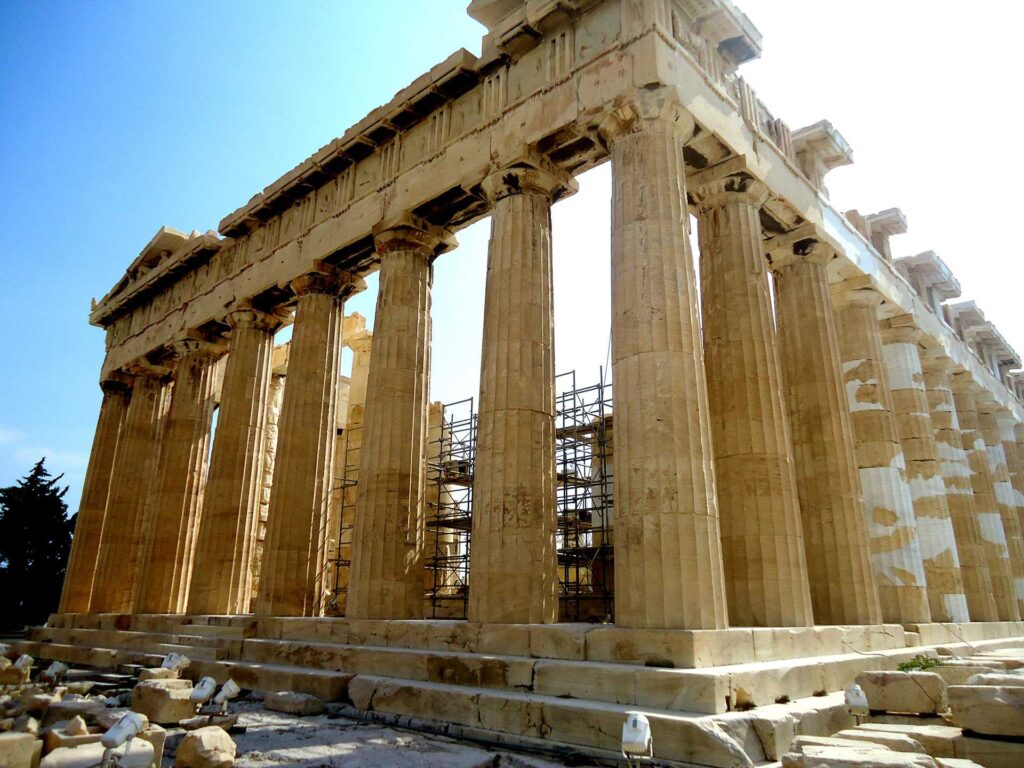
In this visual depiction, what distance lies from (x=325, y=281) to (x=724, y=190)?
9800 millimetres

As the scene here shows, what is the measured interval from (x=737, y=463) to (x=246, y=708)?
8.73 metres

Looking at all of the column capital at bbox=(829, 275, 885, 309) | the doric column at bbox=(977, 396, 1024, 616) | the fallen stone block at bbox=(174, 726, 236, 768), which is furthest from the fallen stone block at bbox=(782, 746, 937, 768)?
the doric column at bbox=(977, 396, 1024, 616)

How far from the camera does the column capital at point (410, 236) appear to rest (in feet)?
50.4

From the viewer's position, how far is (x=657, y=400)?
9766 mm

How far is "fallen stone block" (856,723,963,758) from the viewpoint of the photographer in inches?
258

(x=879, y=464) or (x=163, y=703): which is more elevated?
(x=879, y=464)

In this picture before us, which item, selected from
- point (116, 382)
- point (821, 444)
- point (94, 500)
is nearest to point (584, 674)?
point (821, 444)

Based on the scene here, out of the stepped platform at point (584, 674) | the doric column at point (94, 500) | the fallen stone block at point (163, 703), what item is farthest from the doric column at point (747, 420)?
the doric column at point (94, 500)

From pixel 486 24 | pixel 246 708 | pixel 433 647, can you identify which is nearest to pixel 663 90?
pixel 486 24

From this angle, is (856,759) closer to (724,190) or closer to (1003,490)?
(724,190)

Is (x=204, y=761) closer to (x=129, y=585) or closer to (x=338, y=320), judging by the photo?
(x=338, y=320)

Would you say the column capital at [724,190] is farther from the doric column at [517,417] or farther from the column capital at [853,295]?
the column capital at [853,295]

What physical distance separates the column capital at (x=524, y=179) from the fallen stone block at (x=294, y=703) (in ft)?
29.6

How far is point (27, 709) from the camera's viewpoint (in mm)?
8656
